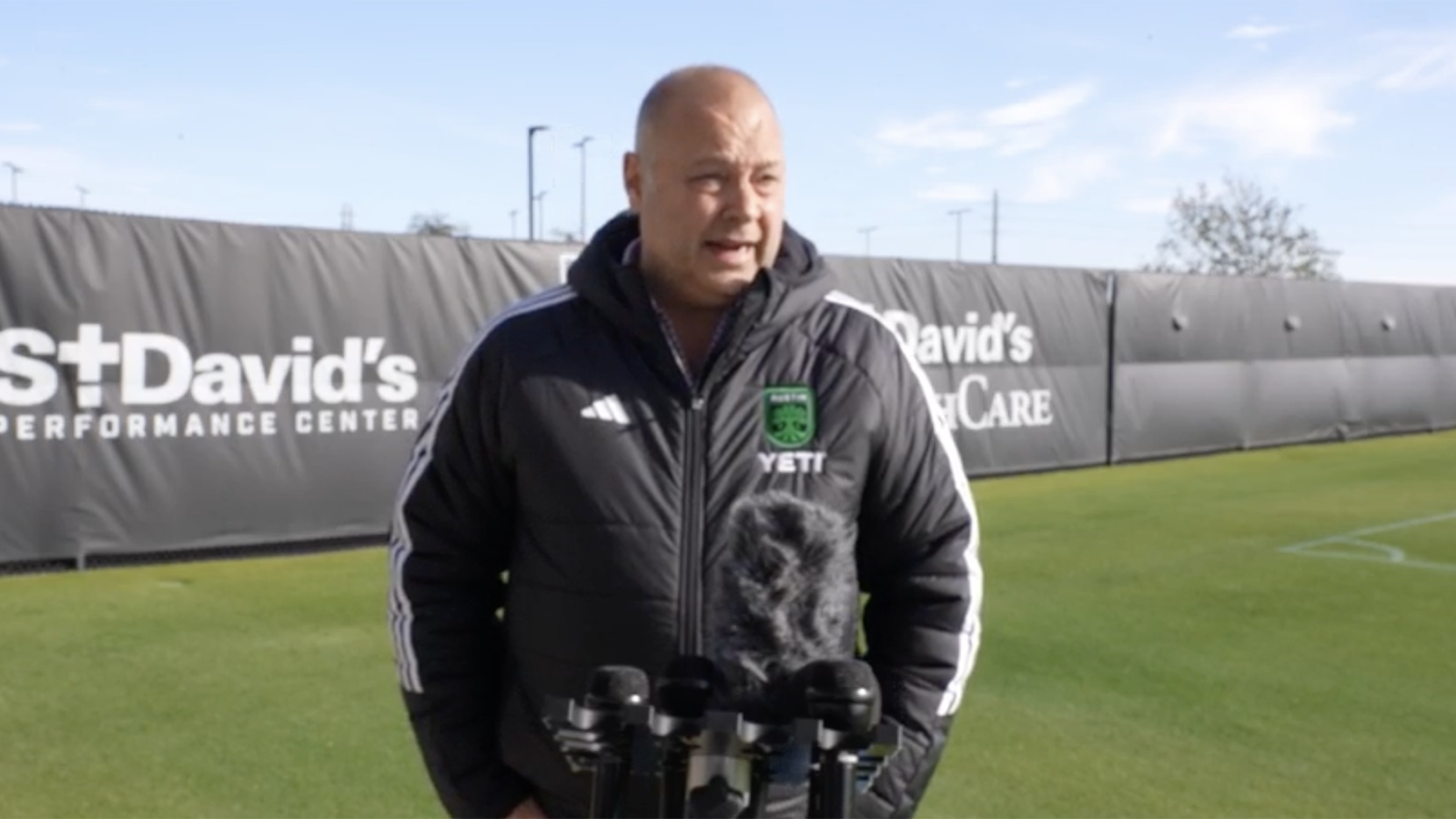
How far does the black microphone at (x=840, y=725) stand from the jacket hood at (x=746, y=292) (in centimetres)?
64

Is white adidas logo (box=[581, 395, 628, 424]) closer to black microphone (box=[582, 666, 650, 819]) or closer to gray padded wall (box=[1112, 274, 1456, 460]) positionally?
black microphone (box=[582, 666, 650, 819])

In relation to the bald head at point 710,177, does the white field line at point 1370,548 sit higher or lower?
lower

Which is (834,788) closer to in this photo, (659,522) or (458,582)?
(659,522)

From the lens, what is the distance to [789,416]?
2197 mm

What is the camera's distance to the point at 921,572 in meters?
2.23

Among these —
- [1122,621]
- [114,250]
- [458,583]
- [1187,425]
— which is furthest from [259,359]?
[1187,425]

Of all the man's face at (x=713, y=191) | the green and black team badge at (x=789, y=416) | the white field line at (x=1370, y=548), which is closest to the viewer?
the man's face at (x=713, y=191)

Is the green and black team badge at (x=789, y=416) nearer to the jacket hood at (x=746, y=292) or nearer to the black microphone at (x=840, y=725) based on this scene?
the jacket hood at (x=746, y=292)

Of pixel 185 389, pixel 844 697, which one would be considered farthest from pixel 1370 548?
pixel 844 697

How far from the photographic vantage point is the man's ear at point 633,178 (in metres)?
2.20

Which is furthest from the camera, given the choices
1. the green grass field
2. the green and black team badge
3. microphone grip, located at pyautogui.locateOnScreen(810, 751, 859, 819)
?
the green grass field

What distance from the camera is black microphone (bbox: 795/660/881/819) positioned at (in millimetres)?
1649

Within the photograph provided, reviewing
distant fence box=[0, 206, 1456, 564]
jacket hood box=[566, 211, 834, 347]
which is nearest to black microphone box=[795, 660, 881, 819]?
jacket hood box=[566, 211, 834, 347]

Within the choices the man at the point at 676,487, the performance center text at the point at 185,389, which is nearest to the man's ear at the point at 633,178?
the man at the point at 676,487
